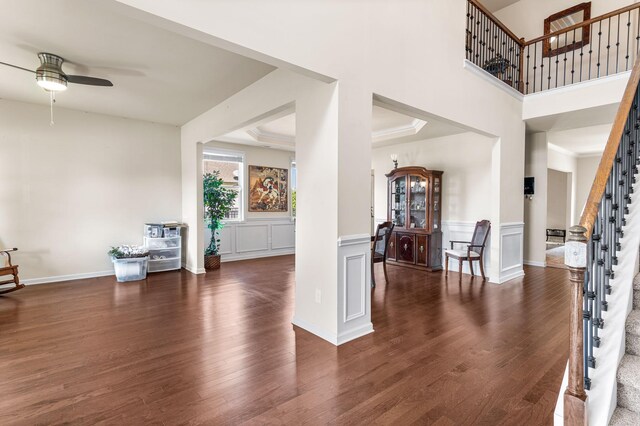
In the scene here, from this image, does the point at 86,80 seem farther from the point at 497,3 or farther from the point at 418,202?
the point at 497,3

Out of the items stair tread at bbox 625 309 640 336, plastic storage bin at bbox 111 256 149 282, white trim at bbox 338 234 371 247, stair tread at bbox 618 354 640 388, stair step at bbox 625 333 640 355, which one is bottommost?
plastic storage bin at bbox 111 256 149 282

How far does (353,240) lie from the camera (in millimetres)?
2943

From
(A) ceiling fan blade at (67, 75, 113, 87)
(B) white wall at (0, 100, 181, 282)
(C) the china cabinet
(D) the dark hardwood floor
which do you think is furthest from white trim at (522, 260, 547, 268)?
(A) ceiling fan blade at (67, 75, 113, 87)

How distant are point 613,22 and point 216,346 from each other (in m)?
7.68

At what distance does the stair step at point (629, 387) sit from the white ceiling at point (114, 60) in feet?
10.9

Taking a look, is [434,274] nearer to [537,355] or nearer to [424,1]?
[537,355]

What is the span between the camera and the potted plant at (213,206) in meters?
6.05

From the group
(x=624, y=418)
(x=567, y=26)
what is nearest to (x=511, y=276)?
(x=624, y=418)

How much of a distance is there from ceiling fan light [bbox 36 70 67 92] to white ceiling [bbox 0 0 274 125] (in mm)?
210

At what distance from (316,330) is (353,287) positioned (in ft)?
1.79

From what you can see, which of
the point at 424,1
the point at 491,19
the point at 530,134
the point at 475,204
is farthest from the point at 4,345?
the point at 530,134

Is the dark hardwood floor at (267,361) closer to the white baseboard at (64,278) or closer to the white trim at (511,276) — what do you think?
the white baseboard at (64,278)

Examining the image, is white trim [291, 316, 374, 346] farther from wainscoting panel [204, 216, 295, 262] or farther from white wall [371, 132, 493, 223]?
wainscoting panel [204, 216, 295, 262]

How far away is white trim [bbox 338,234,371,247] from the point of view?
2846 millimetres
